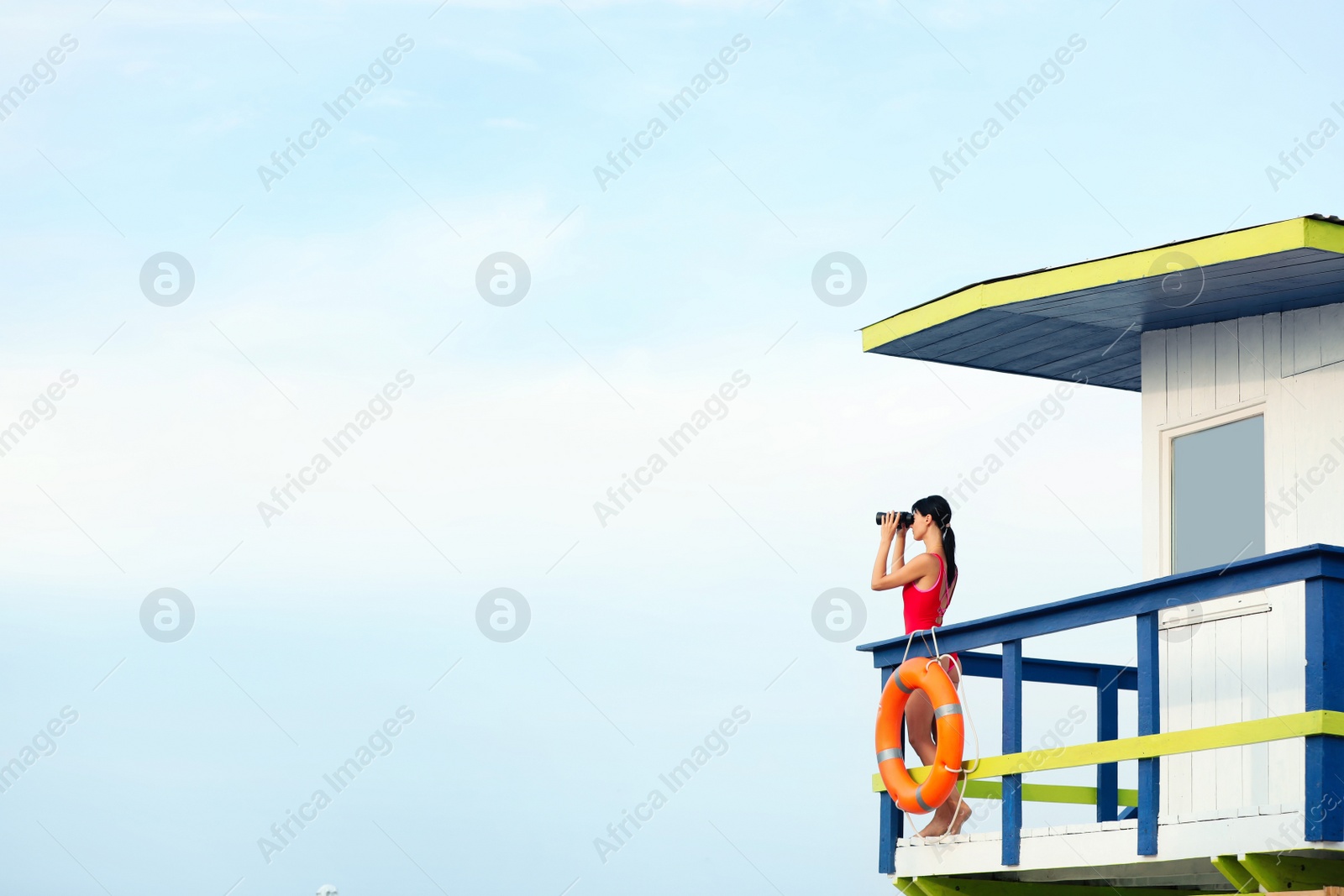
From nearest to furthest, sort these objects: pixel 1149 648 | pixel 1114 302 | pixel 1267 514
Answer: pixel 1149 648
pixel 1267 514
pixel 1114 302

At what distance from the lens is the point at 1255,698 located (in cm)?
802

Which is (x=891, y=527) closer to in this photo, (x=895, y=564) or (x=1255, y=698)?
(x=895, y=564)

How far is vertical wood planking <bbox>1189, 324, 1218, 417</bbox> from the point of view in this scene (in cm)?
873

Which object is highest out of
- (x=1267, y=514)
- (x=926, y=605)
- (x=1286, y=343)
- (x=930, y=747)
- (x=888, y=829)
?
(x=1286, y=343)

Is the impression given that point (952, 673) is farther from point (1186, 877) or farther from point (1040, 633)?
point (1186, 877)

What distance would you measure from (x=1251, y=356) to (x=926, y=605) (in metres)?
2.19

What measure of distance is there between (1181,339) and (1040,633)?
2.42 meters

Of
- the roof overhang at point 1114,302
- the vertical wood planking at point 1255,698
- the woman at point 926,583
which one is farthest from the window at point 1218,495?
the woman at point 926,583

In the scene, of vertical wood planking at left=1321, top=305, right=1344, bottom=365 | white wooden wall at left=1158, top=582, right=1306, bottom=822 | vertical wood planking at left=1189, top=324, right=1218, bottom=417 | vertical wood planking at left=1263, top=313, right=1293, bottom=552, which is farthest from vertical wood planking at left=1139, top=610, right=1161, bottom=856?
vertical wood planking at left=1189, top=324, right=1218, bottom=417

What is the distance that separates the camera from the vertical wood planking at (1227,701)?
8.14 m

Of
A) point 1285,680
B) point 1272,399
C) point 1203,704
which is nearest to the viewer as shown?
point 1285,680

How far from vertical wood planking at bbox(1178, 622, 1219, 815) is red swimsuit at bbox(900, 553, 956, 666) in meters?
1.43

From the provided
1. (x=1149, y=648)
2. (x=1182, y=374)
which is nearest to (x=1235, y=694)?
(x=1149, y=648)

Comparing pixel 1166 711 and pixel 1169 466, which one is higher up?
pixel 1169 466
